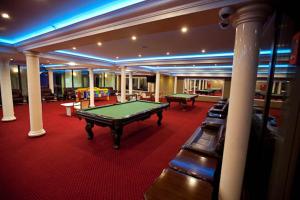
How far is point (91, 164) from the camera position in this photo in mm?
2990

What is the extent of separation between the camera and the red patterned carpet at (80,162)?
2.29 meters

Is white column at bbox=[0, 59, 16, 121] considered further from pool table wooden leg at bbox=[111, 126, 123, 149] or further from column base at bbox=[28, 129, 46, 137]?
pool table wooden leg at bbox=[111, 126, 123, 149]

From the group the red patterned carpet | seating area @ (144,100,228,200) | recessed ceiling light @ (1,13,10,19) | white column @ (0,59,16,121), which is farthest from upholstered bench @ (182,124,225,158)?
white column @ (0,59,16,121)

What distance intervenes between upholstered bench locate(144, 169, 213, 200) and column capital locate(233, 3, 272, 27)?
6.18 feet

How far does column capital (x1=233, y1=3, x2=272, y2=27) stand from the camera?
136 centimetres

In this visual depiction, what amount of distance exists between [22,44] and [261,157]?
5855 mm

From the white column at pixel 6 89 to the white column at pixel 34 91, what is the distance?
2.65 metres

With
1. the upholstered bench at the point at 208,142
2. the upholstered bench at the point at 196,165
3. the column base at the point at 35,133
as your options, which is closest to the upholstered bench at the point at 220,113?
the upholstered bench at the point at 208,142

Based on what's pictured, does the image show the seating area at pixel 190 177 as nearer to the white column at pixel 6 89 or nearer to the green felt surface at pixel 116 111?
the green felt surface at pixel 116 111

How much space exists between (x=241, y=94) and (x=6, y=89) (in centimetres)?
795

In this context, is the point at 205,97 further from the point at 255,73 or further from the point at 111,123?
the point at 255,73

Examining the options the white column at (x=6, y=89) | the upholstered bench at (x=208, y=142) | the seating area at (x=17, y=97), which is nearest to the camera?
the upholstered bench at (x=208, y=142)

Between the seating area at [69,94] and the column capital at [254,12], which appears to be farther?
the seating area at [69,94]

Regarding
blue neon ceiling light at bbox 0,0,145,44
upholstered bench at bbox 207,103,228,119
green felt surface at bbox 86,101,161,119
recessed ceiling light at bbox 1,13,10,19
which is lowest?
upholstered bench at bbox 207,103,228,119
